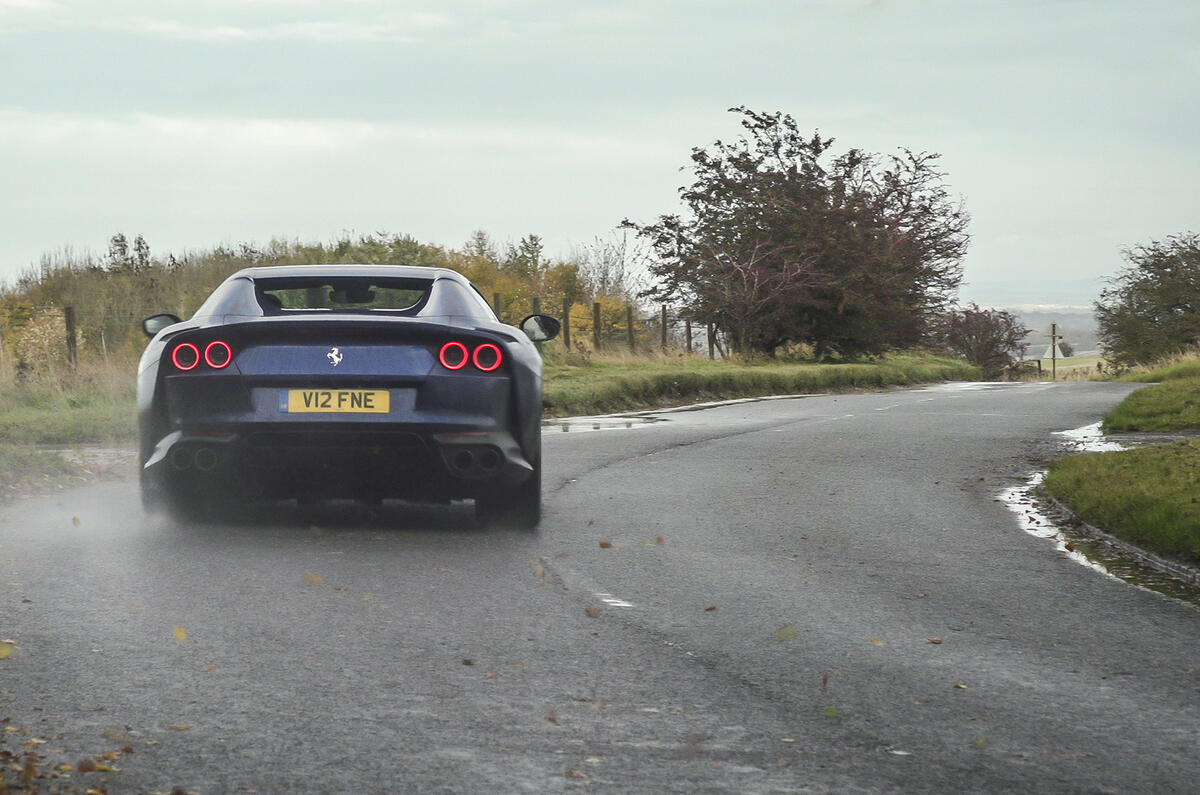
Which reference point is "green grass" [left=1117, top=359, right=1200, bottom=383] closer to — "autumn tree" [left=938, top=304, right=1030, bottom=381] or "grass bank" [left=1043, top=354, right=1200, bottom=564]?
"grass bank" [left=1043, top=354, right=1200, bottom=564]

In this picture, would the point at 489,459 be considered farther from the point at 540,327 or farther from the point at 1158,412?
the point at 1158,412

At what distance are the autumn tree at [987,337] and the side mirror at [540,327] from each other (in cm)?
7827

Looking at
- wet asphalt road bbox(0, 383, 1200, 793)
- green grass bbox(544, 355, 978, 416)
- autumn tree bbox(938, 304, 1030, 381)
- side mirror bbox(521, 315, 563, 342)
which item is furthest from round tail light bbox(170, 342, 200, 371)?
autumn tree bbox(938, 304, 1030, 381)

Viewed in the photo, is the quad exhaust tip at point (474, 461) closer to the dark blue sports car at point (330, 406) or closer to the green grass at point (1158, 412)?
the dark blue sports car at point (330, 406)

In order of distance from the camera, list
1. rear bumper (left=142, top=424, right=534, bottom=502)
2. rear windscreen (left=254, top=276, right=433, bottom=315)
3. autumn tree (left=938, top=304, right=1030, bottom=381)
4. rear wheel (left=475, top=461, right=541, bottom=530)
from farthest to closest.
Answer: autumn tree (left=938, top=304, right=1030, bottom=381)
rear windscreen (left=254, top=276, right=433, bottom=315)
rear wheel (left=475, top=461, right=541, bottom=530)
rear bumper (left=142, top=424, right=534, bottom=502)

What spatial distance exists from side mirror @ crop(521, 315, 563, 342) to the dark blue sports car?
5.37 ft

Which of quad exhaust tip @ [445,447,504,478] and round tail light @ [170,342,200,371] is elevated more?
round tail light @ [170,342,200,371]

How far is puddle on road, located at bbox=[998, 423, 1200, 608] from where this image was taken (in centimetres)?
711

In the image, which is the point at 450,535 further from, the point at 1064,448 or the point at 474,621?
the point at 1064,448

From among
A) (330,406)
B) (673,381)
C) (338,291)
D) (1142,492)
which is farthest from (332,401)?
(673,381)

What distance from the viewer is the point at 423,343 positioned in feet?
26.6

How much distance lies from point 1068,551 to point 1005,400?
764 inches

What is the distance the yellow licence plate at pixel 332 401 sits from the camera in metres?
7.91

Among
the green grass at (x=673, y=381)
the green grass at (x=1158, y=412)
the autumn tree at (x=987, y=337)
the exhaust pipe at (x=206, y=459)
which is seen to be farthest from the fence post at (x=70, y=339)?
the autumn tree at (x=987, y=337)
